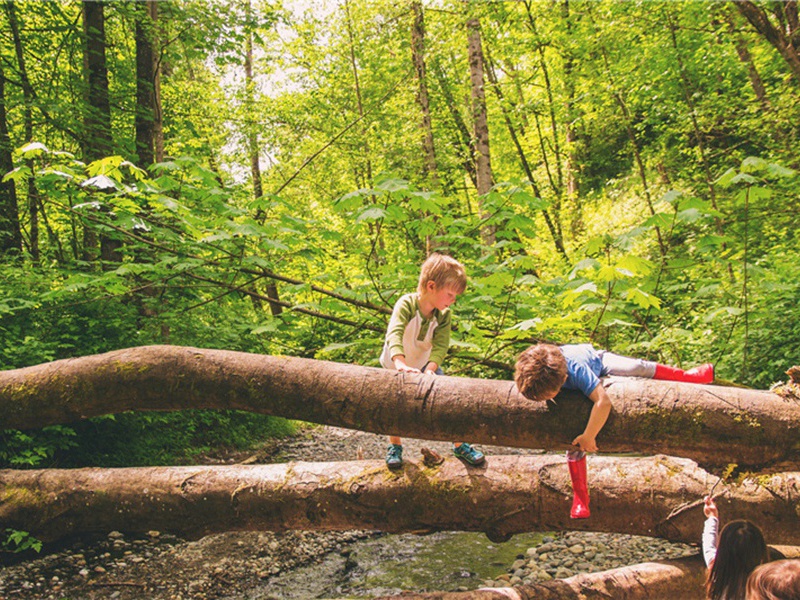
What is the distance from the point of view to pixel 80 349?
5711 mm

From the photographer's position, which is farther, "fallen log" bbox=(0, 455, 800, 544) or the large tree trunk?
"fallen log" bbox=(0, 455, 800, 544)

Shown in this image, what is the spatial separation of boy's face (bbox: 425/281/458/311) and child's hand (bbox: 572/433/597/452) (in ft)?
3.81

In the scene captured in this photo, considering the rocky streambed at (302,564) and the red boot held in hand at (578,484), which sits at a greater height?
the red boot held in hand at (578,484)

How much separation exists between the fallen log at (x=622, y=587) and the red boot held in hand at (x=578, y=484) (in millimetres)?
385

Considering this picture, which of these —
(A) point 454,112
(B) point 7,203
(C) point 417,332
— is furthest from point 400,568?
(A) point 454,112

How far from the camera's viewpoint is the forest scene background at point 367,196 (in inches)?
179

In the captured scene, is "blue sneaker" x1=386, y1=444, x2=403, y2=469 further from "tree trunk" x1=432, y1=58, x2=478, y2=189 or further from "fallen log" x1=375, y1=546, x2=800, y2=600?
"tree trunk" x1=432, y1=58, x2=478, y2=189

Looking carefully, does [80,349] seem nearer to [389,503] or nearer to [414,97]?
[389,503]

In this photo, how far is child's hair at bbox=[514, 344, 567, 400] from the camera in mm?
2301

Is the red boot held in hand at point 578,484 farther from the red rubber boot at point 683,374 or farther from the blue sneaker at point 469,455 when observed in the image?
the red rubber boot at point 683,374

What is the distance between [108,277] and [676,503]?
15.7ft

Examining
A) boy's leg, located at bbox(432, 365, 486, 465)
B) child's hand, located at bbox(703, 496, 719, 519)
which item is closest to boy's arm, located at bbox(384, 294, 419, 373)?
boy's leg, located at bbox(432, 365, 486, 465)

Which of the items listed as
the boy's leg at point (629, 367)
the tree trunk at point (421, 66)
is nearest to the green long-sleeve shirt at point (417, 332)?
the boy's leg at point (629, 367)

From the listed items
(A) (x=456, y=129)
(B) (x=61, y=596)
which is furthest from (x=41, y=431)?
(A) (x=456, y=129)
